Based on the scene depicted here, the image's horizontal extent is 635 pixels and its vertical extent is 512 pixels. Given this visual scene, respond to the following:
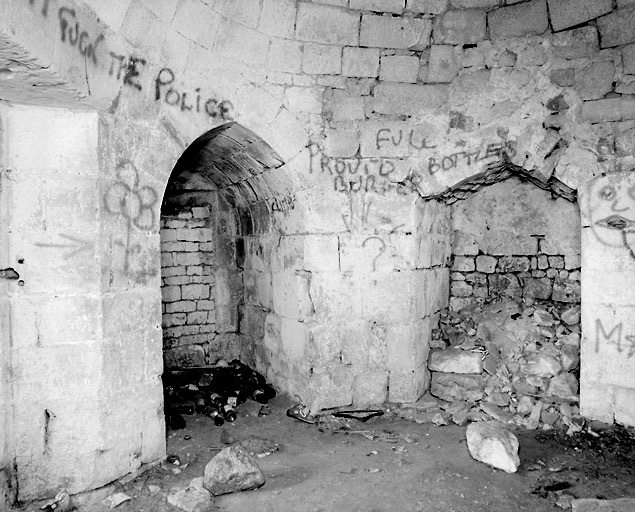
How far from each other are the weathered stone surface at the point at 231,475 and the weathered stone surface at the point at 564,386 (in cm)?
293

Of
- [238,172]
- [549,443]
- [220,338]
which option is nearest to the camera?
[549,443]

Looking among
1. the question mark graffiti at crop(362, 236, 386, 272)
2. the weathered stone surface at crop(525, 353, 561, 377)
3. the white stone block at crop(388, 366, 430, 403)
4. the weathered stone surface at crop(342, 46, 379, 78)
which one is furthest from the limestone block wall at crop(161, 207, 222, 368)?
the weathered stone surface at crop(525, 353, 561, 377)

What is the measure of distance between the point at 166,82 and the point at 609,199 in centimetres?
388

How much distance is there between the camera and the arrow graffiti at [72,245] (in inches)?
131

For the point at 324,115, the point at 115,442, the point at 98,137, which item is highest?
the point at 324,115

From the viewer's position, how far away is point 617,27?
426cm

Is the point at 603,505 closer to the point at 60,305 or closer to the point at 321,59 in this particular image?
the point at 60,305

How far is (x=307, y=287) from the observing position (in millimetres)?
4914

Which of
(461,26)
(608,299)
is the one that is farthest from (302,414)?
(461,26)

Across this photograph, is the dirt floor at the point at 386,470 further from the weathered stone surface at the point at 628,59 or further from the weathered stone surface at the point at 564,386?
the weathered stone surface at the point at 628,59

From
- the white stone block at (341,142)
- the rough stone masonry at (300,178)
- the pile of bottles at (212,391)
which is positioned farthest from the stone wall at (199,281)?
the white stone block at (341,142)

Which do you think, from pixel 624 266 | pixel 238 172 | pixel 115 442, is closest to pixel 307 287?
pixel 238 172

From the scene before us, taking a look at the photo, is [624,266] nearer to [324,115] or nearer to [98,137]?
[324,115]

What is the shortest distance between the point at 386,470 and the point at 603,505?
147 cm
